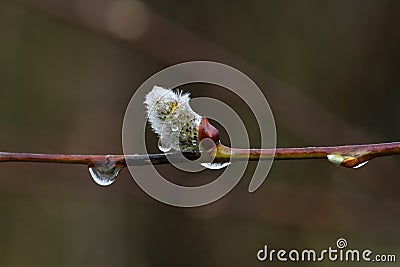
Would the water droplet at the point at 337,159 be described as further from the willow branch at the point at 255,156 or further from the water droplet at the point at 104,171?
the water droplet at the point at 104,171

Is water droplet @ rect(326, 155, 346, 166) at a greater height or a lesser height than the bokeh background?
lesser

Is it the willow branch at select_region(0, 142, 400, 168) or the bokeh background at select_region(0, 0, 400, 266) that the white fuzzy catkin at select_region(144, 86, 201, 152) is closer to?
the willow branch at select_region(0, 142, 400, 168)

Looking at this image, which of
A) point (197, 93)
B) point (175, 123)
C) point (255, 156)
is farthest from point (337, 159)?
point (197, 93)

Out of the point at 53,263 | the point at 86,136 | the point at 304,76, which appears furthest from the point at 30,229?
the point at 304,76

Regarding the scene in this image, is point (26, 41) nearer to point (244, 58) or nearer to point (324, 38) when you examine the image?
point (244, 58)

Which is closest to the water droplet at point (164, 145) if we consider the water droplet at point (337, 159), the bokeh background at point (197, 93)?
the water droplet at point (337, 159)

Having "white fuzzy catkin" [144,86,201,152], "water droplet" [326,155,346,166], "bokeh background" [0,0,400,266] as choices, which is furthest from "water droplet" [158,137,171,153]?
"bokeh background" [0,0,400,266]

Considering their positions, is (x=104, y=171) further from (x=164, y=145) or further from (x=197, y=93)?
(x=197, y=93)
